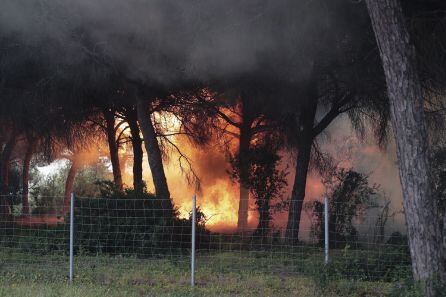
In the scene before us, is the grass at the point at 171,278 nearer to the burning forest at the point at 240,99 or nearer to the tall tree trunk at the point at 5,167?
the burning forest at the point at 240,99

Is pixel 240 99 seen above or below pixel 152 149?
above

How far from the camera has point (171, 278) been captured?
851 centimetres

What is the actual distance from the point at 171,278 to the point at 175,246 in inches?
105

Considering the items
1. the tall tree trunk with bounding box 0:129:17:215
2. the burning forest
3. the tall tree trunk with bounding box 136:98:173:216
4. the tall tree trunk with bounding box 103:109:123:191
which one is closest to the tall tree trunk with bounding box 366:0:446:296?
the burning forest

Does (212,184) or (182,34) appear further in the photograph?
(212,184)

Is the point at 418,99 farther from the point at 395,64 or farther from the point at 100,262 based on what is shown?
the point at 100,262

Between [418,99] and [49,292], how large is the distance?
5013 millimetres

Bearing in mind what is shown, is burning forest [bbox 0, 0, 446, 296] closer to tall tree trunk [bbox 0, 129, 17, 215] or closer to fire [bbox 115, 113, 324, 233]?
tall tree trunk [bbox 0, 129, 17, 215]

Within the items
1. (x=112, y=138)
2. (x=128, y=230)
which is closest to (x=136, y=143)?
(x=112, y=138)

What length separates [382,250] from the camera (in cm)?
845

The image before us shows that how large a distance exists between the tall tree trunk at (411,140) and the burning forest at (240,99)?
0.05 ft

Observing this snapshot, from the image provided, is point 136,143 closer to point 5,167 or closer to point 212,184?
point 212,184

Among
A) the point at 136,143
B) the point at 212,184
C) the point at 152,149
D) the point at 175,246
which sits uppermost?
the point at 136,143

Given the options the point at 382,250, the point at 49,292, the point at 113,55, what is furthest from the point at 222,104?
the point at 49,292
